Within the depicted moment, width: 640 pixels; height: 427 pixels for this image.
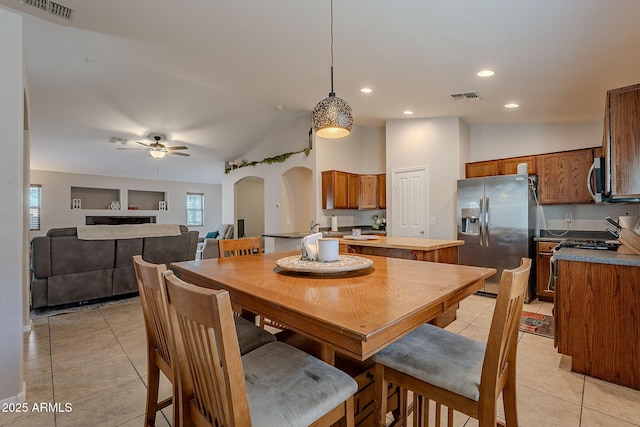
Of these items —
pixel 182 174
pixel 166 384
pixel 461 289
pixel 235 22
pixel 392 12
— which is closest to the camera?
pixel 461 289

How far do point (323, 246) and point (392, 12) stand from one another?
2.03m

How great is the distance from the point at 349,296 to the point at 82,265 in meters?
3.94

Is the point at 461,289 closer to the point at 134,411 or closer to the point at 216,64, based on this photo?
the point at 134,411

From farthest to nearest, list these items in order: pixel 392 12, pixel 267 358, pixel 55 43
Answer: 1. pixel 55 43
2. pixel 392 12
3. pixel 267 358

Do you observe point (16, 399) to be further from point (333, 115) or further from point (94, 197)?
point (94, 197)

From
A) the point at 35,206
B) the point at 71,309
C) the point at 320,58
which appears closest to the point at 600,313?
the point at 320,58

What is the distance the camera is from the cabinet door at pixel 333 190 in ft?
17.8

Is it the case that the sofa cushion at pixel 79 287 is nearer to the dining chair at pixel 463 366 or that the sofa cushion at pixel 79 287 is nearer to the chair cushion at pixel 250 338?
the chair cushion at pixel 250 338

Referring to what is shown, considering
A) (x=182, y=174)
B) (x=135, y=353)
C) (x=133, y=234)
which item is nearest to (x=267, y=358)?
(x=135, y=353)

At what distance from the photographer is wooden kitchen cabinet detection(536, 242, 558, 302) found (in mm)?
3936

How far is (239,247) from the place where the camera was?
8.27 feet

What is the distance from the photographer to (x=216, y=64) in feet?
12.2

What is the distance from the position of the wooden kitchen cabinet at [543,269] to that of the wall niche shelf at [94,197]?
10691mm

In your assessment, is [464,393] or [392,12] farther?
[392,12]
